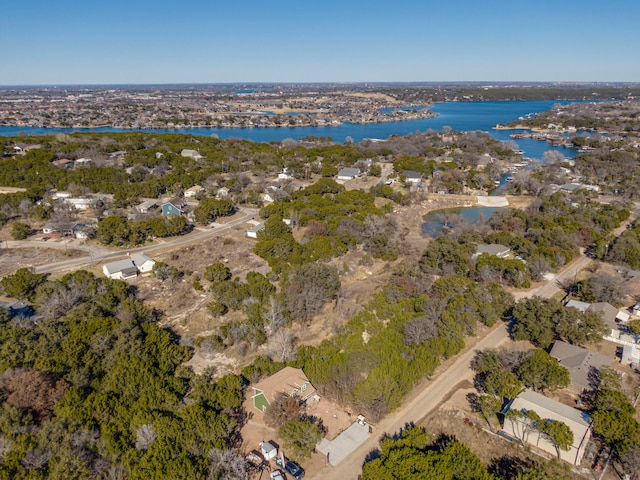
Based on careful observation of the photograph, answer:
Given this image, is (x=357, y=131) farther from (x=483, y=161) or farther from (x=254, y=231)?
(x=254, y=231)

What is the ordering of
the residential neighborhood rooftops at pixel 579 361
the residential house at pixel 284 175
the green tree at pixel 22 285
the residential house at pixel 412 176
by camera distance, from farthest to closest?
1. the residential house at pixel 412 176
2. the residential house at pixel 284 175
3. the green tree at pixel 22 285
4. the residential neighborhood rooftops at pixel 579 361

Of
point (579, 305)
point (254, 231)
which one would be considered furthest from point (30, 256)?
point (579, 305)

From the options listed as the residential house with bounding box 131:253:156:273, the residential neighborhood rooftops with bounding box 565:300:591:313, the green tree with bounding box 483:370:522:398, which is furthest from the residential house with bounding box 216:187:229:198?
the green tree with bounding box 483:370:522:398

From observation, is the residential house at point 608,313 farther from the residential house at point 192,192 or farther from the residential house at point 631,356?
the residential house at point 192,192

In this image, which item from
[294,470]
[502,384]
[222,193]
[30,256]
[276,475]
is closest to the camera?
[276,475]

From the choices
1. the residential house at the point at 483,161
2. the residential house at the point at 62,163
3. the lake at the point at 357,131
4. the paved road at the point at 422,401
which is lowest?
the paved road at the point at 422,401

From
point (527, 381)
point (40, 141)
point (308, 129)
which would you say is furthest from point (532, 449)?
point (308, 129)

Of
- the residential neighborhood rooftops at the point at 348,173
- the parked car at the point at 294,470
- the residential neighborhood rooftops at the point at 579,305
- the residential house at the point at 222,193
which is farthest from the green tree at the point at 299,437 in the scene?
the residential neighborhood rooftops at the point at 348,173

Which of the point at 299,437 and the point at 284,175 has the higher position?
the point at 284,175
